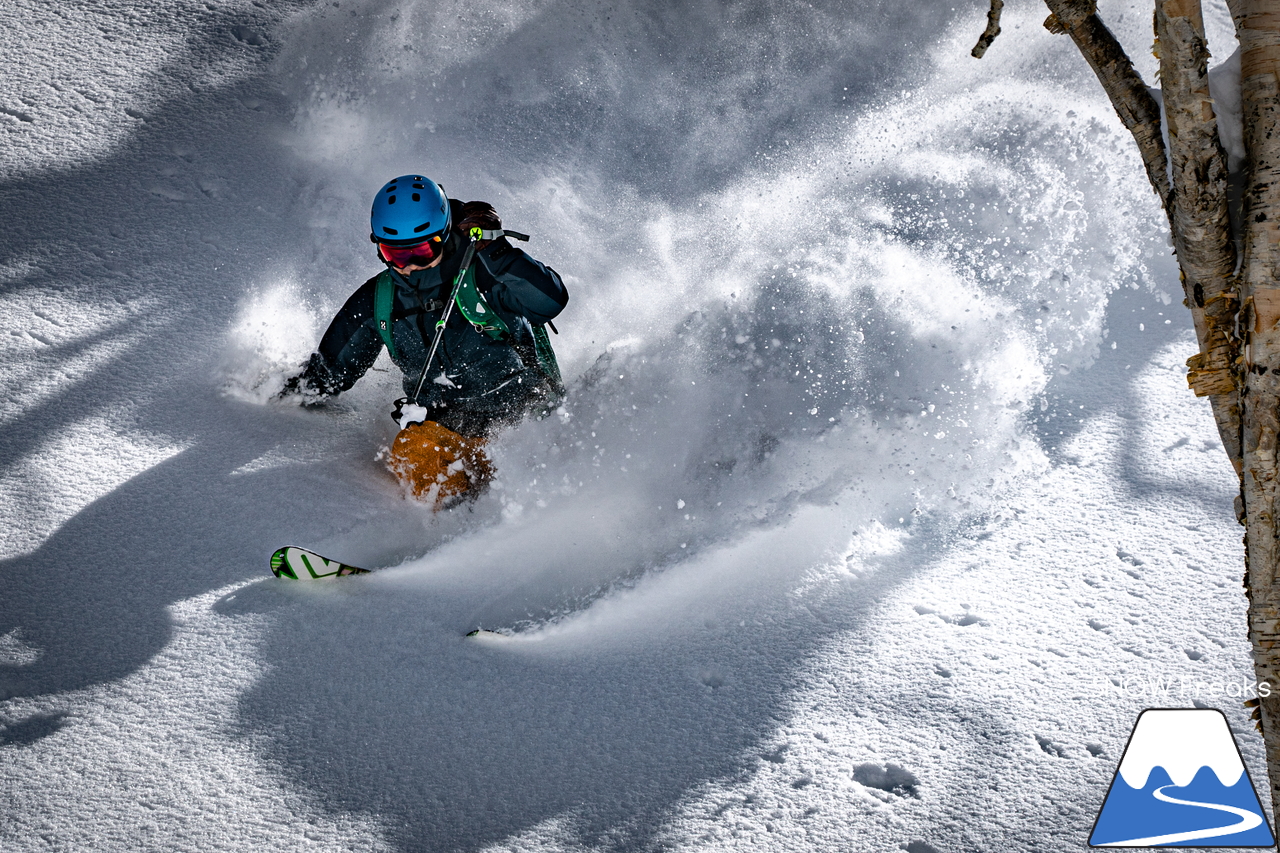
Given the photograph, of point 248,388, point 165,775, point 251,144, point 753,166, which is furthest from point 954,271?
point 251,144

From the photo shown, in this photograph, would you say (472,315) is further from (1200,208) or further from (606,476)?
(1200,208)

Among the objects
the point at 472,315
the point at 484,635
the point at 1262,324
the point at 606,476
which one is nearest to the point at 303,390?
the point at 472,315

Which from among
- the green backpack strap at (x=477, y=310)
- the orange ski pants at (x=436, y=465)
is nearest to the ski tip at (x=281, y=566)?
the orange ski pants at (x=436, y=465)

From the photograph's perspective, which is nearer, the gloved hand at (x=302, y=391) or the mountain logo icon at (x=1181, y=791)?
the mountain logo icon at (x=1181, y=791)

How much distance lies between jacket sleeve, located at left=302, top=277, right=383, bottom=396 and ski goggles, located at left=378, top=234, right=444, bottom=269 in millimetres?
280

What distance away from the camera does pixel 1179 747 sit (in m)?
2.10

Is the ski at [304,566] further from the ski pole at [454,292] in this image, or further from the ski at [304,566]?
the ski pole at [454,292]

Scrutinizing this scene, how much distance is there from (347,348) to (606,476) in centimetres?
116

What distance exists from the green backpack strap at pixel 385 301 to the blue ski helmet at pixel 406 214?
0.23m

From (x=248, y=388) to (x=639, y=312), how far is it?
1.89 m

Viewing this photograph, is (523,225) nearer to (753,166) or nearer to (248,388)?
(753,166)

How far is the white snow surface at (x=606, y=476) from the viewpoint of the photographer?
2104mm

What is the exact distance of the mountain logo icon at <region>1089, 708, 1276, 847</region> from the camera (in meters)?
1.77

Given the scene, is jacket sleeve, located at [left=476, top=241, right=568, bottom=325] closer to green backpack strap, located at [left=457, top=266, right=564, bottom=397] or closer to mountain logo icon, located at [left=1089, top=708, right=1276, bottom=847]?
green backpack strap, located at [left=457, top=266, right=564, bottom=397]
